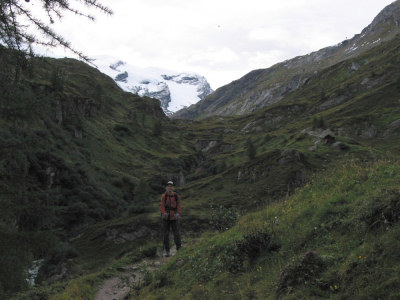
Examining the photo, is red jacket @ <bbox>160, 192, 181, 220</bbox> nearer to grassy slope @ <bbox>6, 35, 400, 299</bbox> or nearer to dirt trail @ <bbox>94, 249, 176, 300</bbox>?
grassy slope @ <bbox>6, 35, 400, 299</bbox>

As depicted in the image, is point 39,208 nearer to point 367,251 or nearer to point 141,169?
point 367,251

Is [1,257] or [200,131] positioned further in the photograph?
[200,131]

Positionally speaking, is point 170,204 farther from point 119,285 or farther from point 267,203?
point 267,203

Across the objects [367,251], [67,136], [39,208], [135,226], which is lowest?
[135,226]

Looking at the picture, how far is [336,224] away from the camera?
28.7ft

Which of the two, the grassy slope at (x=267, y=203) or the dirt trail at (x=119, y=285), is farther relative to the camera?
the dirt trail at (x=119, y=285)

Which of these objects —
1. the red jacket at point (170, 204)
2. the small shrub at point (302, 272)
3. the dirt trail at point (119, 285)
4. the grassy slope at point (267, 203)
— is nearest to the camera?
the small shrub at point (302, 272)

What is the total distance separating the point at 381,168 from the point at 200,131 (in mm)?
181634

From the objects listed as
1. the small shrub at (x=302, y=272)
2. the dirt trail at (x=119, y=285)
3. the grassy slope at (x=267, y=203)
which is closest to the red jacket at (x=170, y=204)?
the grassy slope at (x=267, y=203)

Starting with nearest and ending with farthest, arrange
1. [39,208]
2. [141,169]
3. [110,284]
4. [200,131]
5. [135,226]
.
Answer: [39,208] → [110,284] → [135,226] → [141,169] → [200,131]

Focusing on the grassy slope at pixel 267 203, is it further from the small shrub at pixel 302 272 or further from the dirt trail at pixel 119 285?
the dirt trail at pixel 119 285

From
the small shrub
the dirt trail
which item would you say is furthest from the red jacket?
the small shrub

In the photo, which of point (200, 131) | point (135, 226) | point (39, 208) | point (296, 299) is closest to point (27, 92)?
point (39, 208)

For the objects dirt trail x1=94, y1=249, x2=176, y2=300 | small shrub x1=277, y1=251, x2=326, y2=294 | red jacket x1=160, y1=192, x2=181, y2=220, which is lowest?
dirt trail x1=94, y1=249, x2=176, y2=300
